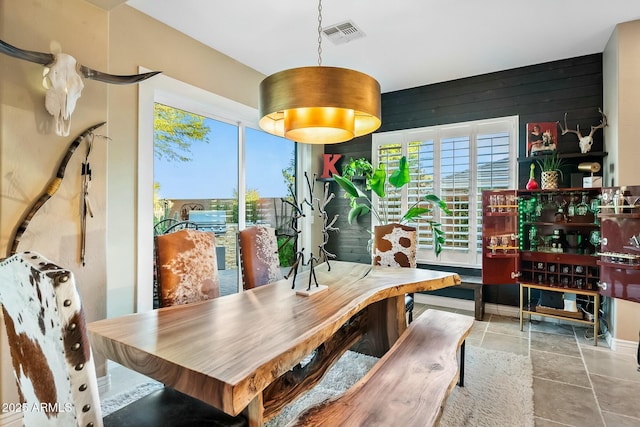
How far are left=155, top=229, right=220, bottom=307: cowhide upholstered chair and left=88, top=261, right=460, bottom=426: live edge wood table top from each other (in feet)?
1.01

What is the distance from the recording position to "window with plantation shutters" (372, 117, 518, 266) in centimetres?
409

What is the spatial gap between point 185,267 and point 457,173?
3555mm

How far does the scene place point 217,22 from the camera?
9.68ft

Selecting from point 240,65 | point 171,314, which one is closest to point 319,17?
point 240,65

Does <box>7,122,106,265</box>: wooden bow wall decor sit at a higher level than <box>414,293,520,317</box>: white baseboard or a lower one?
higher

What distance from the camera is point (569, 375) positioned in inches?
Result: 104

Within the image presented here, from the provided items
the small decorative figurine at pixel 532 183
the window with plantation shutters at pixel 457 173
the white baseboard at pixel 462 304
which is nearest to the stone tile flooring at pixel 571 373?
the white baseboard at pixel 462 304

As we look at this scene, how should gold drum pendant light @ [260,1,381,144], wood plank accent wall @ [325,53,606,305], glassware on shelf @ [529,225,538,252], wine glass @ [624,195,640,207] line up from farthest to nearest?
glassware on shelf @ [529,225,538,252] < wood plank accent wall @ [325,53,606,305] < wine glass @ [624,195,640,207] < gold drum pendant light @ [260,1,381,144]

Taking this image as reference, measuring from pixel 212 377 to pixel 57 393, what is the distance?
0.39 metres

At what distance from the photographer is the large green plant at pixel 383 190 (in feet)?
13.4

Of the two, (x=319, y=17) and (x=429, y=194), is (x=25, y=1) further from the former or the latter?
(x=429, y=194)

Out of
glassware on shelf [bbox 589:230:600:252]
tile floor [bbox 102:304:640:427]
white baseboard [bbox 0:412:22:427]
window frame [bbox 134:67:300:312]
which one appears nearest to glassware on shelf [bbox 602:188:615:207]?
glassware on shelf [bbox 589:230:600:252]

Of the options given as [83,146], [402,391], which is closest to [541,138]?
[402,391]

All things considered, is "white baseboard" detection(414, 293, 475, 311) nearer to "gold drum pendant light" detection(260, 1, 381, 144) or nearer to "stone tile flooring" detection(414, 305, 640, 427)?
"stone tile flooring" detection(414, 305, 640, 427)
